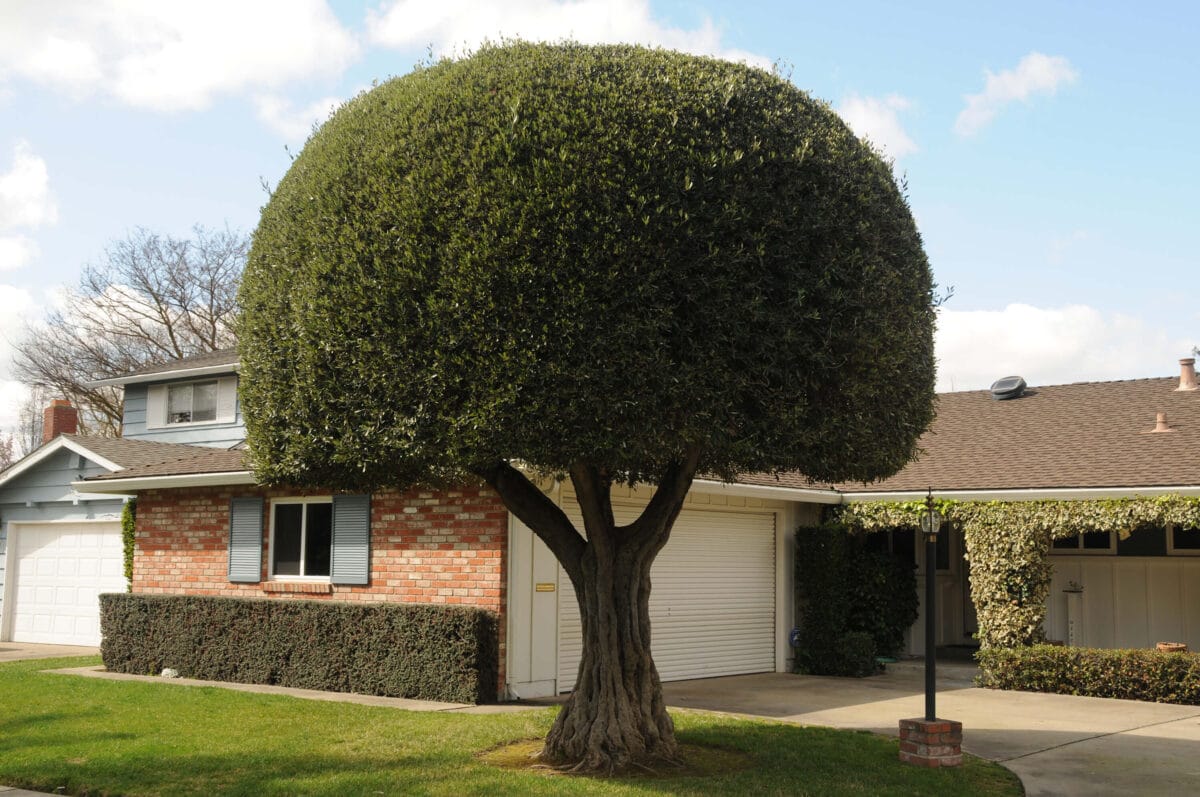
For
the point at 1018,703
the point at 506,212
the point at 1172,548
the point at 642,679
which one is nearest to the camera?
the point at 506,212

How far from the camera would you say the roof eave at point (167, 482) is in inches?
617

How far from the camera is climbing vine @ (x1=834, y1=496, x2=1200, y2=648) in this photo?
1482 cm

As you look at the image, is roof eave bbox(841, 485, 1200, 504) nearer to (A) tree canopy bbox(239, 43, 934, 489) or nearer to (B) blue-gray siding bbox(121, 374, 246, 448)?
(A) tree canopy bbox(239, 43, 934, 489)

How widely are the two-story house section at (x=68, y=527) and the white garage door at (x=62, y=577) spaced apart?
18 mm

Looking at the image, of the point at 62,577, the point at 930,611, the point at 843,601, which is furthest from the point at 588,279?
the point at 62,577

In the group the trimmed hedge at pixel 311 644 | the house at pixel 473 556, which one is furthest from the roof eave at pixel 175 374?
the trimmed hedge at pixel 311 644

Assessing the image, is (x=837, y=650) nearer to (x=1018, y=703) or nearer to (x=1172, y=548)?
(x=1018, y=703)

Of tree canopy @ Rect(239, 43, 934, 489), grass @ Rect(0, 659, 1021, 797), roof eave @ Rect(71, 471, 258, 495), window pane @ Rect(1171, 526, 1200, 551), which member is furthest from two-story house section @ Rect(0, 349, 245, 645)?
window pane @ Rect(1171, 526, 1200, 551)

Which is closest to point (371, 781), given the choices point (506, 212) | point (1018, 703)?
point (506, 212)

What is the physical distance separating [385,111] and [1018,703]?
33.4 ft

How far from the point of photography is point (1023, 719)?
12.5 m

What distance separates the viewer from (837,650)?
56.1ft

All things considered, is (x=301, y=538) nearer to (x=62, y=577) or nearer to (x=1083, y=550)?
(x=62, y=577)

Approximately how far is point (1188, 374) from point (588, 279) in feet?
49.5
